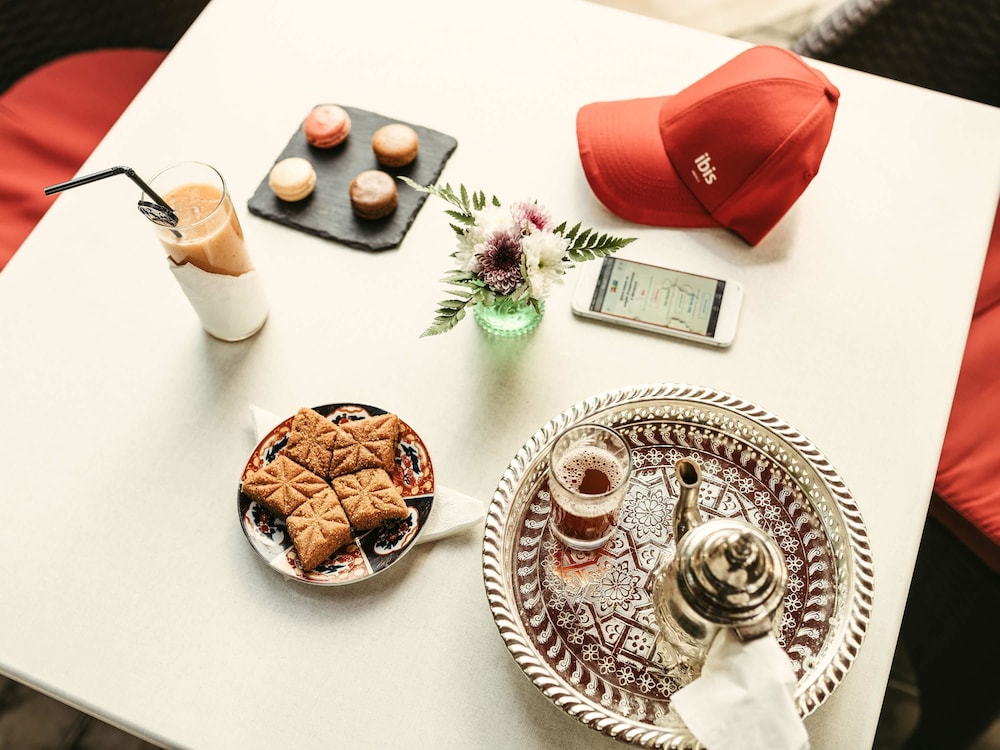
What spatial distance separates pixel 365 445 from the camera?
38.0 inches

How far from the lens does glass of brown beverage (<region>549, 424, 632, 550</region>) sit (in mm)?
873

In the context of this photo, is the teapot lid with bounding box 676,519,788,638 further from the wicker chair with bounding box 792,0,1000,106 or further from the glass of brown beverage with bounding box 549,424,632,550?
the wicker chair with bounding box 792,0,1000,106

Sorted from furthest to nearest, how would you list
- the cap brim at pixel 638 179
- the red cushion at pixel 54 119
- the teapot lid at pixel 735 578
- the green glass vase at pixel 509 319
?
the red cushion at pixel 54 119
the cap brim at pixel 638 179
the green glass vase at pixel 509 319
the teapot lid at pixel 735 578

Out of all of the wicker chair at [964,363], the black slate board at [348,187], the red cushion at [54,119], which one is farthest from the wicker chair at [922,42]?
the red cushion at [54,119]

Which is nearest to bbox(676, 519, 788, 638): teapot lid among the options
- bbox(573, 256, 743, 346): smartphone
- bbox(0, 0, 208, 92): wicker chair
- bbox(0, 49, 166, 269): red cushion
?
bbox(573, 256, 743, 346): smartphone

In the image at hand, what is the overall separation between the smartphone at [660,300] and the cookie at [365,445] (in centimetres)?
30

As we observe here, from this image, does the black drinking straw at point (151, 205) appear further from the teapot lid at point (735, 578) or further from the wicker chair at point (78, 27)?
the wicker chair at point (78, 27)

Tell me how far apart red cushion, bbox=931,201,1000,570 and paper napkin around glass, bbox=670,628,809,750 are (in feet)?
2.15

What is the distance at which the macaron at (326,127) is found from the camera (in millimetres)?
1212

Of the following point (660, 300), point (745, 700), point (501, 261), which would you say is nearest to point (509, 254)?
point (501, 261)

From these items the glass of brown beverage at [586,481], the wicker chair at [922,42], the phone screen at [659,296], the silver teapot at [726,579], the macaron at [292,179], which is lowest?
the silver teapot at [726,579]

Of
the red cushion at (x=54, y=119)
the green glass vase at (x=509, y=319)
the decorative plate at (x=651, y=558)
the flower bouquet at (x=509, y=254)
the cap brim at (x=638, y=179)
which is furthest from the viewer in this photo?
the red cushion at (x=54, y=119)

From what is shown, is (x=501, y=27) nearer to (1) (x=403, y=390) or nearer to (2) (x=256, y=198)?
(2) (x=256, y=198)

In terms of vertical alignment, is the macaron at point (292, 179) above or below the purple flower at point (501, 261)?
above
